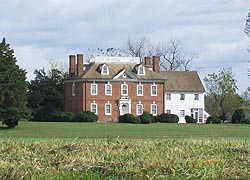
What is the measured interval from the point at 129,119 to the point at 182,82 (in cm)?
2465

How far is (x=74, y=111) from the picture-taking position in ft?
336

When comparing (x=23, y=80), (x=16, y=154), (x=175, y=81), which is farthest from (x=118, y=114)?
(x=16, y=154)

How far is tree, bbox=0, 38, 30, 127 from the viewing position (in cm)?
6625

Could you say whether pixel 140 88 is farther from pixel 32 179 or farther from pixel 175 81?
pixel 32 179

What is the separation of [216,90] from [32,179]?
122 meters

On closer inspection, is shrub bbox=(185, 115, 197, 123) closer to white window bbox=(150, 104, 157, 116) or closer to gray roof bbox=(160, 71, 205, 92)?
white window bbox=(150, 104, 157, 116)

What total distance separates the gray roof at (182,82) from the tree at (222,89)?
1199cm

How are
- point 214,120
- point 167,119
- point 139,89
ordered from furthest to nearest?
point 139,89 < point 214,120 < point 167,119

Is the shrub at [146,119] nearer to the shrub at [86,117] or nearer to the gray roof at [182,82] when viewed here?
the shrub at [86,117]

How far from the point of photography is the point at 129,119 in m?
92.8

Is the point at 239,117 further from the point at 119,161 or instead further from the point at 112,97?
the point at 119,161

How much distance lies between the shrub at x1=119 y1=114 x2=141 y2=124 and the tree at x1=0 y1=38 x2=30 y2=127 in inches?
1027

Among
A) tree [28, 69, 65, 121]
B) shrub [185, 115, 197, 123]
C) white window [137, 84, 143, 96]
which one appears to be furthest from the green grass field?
shrub [185, 115, 197, 123]

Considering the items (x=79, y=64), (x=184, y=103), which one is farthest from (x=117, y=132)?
(x=184, y=103)
